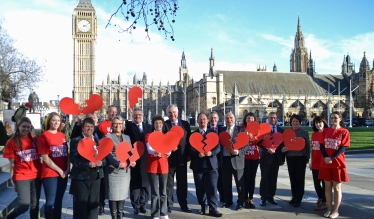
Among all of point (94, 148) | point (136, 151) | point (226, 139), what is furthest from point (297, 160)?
point (94, 148)

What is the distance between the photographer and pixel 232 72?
3044 inches

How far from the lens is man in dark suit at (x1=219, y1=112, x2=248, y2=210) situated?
632 cm

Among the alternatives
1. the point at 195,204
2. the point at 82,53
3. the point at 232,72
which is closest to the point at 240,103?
the point at 232,72

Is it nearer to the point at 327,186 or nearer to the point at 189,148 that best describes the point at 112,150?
the point at 189,148

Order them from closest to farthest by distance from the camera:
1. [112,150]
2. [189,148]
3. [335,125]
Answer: [112,150]
[335,125]
[189,148]

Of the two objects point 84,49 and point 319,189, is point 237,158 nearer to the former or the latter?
point 319,189

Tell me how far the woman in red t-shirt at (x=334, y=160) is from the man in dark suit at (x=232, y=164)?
54.4 inches

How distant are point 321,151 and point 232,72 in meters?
72.4

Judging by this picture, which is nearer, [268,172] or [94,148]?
[94,148]

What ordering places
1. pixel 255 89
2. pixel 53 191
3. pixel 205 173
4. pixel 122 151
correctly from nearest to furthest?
pixel 53 191 → pixel 122 151 → pixel 205 173 → pixel 255 89

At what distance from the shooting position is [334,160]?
5773mm

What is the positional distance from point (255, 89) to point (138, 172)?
7014 cm

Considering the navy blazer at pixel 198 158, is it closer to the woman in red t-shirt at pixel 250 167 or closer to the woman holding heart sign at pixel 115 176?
the woman in red t-shirt at pixel 250 167

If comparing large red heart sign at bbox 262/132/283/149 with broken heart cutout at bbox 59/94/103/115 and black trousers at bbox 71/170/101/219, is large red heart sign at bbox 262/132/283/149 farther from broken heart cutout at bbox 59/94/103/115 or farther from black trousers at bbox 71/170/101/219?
black trousers at bbox 71/170/101/219
